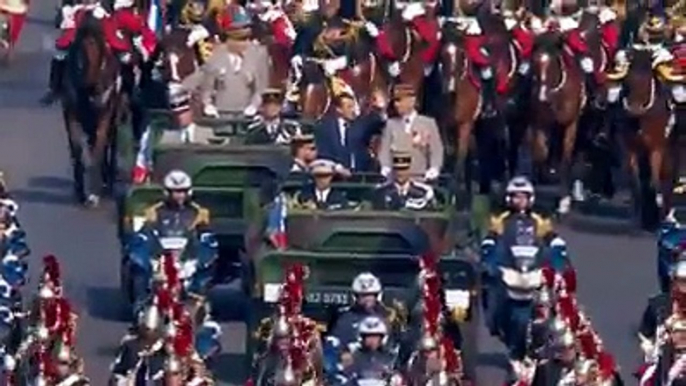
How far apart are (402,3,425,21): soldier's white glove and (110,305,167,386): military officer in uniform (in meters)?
11.6

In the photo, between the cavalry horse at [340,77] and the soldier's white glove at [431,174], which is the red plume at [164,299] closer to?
the soldier's white glove at [431,174]

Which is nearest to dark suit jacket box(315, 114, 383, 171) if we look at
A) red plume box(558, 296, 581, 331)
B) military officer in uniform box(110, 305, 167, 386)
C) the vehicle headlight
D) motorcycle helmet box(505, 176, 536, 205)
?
motorcycle helmet box(505, 176, 536, 205)

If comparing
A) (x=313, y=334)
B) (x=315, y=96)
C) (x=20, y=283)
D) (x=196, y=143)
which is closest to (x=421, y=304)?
(x=313, y=334)

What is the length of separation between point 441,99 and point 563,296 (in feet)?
37.1

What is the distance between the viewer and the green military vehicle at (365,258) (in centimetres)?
3158

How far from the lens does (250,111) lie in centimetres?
3744

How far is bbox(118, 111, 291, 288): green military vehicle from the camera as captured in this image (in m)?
34.2

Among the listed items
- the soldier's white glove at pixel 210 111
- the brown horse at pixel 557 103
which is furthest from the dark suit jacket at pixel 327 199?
the brown horse at pixel 557 103

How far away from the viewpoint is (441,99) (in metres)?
39.5

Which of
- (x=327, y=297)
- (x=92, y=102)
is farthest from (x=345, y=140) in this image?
(x=327, y=297)

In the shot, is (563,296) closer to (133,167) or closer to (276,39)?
(133,167)

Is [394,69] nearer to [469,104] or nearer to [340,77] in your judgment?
[340,77]

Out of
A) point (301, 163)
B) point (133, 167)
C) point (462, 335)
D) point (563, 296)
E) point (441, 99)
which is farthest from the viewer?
point (441, 99)

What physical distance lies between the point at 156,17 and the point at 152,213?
1255cm
